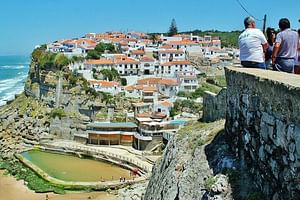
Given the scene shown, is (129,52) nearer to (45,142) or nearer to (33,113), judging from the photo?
(33,113)

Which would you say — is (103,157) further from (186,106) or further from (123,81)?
(123,81)

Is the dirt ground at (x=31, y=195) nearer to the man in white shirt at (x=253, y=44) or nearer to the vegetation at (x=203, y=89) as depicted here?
the man in white shirt at (x=253, y=44)

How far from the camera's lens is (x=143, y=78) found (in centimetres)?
5878

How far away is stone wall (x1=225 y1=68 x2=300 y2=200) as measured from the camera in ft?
13.5

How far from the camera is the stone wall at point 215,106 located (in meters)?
9.52

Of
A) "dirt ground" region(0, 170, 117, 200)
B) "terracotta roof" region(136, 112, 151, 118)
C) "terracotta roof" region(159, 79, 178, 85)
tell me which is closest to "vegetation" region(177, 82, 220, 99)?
"terracotta roof" region(159, 79, 178, 85)

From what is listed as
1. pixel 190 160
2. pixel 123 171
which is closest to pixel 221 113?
pixel 190 160

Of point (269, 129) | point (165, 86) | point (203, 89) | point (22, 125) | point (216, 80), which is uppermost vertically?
point (269, 129)

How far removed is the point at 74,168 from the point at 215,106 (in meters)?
26.1

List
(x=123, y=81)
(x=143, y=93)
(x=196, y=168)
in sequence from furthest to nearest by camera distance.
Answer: (x=123, y=81) → (x=143, y=93) → (x=196, y=168)

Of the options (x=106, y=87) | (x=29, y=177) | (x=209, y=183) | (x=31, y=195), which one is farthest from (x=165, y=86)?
(x=209, y=183)

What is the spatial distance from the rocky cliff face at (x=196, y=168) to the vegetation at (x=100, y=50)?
57.0 meters

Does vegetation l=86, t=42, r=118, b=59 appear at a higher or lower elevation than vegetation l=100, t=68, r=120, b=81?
higher

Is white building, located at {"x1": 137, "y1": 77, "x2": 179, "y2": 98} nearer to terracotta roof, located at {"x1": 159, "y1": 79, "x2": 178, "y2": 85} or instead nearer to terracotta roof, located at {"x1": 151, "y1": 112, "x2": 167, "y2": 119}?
terracotta roof, located at {"x1": 159, "y1": 79, "x2": 178, "y2": 85}
